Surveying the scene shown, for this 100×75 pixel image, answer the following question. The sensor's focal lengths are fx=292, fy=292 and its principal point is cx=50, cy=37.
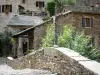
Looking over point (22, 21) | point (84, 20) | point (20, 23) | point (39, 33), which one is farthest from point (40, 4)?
point (84, 20)

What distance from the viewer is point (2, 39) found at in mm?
39250

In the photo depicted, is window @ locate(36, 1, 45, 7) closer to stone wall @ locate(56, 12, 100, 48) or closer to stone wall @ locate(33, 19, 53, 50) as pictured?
stone wall @ locate(33, 19, 53, 50)

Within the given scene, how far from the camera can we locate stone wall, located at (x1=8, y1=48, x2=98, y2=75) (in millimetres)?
8527

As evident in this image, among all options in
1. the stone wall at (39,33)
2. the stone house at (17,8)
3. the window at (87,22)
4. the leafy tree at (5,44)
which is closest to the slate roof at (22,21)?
the leafy tree at (5,44)

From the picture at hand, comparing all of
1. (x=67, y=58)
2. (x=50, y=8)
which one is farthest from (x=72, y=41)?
(x=50, y=8)

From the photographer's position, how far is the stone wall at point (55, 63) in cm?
853

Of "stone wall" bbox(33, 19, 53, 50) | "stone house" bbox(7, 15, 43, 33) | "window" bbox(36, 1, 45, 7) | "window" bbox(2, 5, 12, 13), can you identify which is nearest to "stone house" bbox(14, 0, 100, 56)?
"stone wall" bbox(33, 19, 53, 50)

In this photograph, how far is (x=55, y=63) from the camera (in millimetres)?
10547

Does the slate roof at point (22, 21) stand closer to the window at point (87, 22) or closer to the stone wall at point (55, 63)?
the window at point (87, 22)

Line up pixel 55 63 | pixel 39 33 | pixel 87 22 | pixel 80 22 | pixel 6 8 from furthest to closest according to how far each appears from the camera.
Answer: pixel 6 8
pixel 39 33
pixel 87 22
pixel 80 22
pixel 55 63

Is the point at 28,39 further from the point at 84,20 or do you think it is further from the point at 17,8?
the point at 17,8

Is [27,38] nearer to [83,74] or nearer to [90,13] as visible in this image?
[90,13]

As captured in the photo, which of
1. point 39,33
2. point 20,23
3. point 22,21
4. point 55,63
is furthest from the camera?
point 22,21

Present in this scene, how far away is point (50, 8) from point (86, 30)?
2172 centimetres
